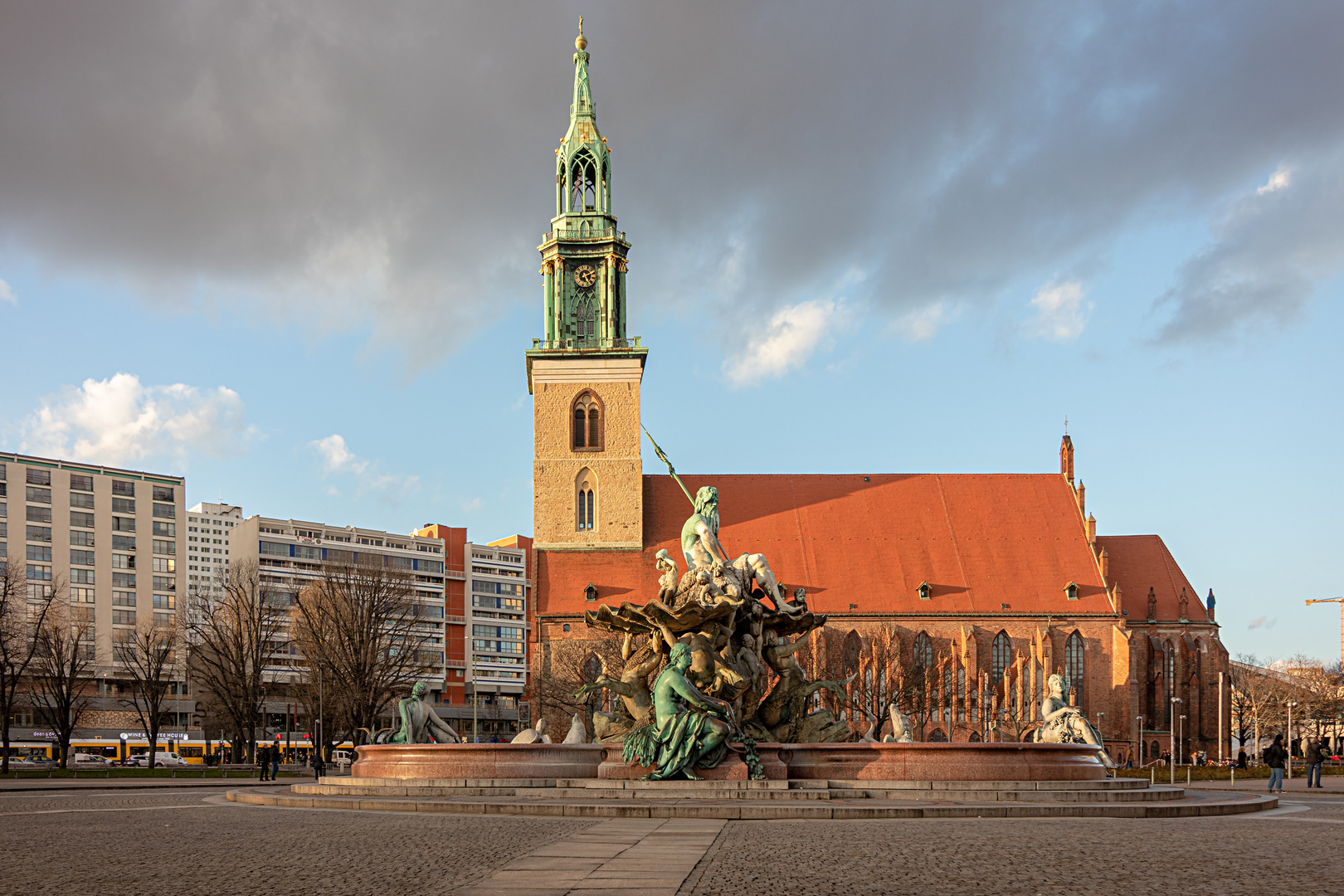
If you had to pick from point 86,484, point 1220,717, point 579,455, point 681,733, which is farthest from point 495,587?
point 681,733

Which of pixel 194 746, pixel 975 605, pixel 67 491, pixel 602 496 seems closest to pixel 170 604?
pixel 67 491

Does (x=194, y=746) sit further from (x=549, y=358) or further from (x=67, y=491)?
(x=549, y=358)

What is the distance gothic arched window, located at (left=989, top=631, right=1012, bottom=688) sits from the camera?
6900 centimetres

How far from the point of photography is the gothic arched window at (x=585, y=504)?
70.2 meters

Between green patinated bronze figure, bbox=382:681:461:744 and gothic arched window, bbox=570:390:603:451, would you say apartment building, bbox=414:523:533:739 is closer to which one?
gothic arched window, bbox=570:390:603:451

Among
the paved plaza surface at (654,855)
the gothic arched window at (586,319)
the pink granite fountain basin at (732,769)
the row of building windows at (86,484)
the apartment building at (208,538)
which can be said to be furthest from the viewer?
the apartment building at (208,538)

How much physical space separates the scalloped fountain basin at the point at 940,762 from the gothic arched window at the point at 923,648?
4790 cm

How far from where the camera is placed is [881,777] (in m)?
21.1

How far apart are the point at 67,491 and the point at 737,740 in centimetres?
10100

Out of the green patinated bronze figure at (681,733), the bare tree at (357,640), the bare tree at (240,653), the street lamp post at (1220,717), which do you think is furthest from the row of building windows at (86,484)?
the green patinated bronze figure at (681,733)

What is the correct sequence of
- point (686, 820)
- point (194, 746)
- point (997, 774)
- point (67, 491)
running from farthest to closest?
point (67, 491)
point (194, 746)
point (997, 774)
point (686, 820)

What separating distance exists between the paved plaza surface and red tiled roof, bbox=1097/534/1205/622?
57292 millimetres

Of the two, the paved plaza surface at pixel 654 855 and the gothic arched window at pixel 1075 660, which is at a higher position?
the paved plaza surface at pixel 654 855

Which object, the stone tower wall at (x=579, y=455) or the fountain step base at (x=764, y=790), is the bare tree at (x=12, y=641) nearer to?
the stone tower wall at (x=579, y=455)
